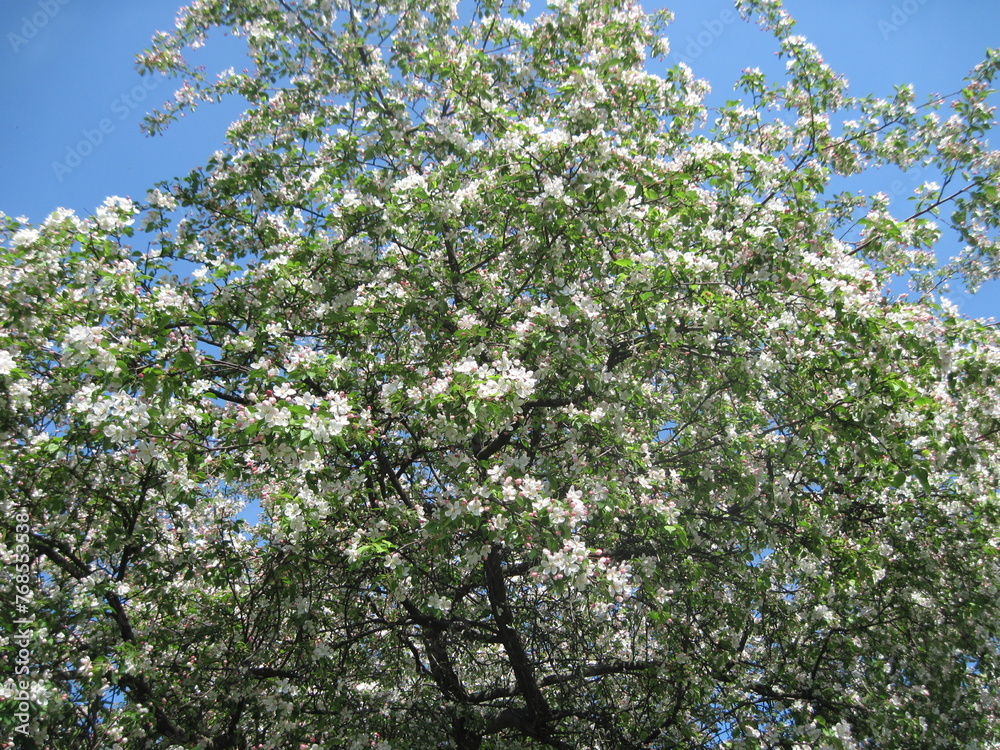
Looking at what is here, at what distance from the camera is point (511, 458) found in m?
4.14

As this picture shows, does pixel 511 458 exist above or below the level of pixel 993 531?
above

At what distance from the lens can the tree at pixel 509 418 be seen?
4309 mm

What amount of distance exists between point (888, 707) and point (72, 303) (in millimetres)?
7242

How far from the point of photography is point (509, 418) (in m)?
4.00

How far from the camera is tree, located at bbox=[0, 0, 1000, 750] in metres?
4.31

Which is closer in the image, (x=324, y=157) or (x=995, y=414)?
(x=995, y=414)

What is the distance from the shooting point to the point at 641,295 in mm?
4441

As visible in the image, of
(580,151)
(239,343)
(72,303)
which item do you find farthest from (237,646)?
(580,151)

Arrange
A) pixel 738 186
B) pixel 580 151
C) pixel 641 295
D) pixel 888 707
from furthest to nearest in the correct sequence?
pixel 738 186
pixel 888 707
pixel 580 151
pixel 641 295

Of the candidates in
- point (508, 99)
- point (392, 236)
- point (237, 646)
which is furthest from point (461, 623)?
point (508, 99)

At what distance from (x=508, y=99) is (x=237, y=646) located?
600 cm

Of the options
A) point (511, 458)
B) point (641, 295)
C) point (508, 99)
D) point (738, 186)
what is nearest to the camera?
point (511, 458)

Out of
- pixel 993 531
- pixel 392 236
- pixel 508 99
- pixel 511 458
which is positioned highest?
pixel 508 99

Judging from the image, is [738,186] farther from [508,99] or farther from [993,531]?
[993,531]
